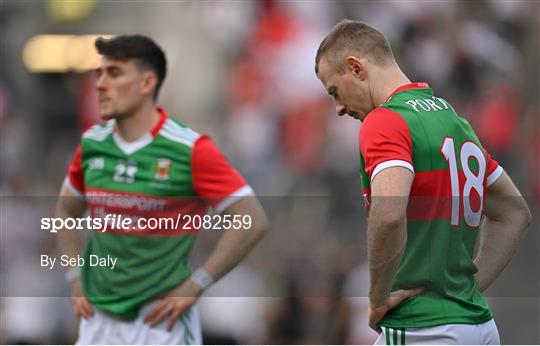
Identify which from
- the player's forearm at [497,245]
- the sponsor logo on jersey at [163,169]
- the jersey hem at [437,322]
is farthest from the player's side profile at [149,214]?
the jersey hem at [437,322]

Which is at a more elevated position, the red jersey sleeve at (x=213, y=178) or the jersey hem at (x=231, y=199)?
the red jersey sleeve at (x=213, y=178)

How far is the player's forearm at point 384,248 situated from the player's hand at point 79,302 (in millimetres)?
1866

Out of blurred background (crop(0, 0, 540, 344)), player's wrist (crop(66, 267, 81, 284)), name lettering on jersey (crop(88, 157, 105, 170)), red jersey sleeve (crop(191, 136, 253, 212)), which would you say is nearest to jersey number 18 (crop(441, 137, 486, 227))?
red jersey sleeve (crop(191, 136, 253, 212))

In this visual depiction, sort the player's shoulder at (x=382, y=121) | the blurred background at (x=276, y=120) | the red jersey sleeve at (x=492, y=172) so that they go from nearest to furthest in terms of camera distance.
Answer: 1. the player's shoulder at (x=382, y=121)
2. the red jersey sleeve at (x=492, y=172)
3. the blurred background at (x=276, y=120)

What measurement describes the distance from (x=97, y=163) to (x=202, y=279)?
2.43 feet

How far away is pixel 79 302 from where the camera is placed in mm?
5707

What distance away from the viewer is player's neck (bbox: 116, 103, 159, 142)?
5.71 metres

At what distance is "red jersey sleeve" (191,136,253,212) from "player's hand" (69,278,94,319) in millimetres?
733

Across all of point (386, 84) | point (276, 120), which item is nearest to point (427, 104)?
point (386, 84)

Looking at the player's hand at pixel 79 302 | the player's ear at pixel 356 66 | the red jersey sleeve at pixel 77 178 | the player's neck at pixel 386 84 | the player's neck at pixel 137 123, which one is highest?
the player's ear at pixel 356 66

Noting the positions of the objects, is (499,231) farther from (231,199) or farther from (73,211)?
(73,211)

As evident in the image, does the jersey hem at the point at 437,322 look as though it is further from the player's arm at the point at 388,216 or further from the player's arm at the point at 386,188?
the player's arm at the point at 388,216

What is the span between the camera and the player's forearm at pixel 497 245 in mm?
4699

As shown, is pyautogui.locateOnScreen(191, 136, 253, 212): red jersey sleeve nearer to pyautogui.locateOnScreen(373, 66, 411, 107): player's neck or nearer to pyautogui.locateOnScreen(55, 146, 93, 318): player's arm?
pyautogui.locateOnScreen(55, 146, 93, 318): player's arm
